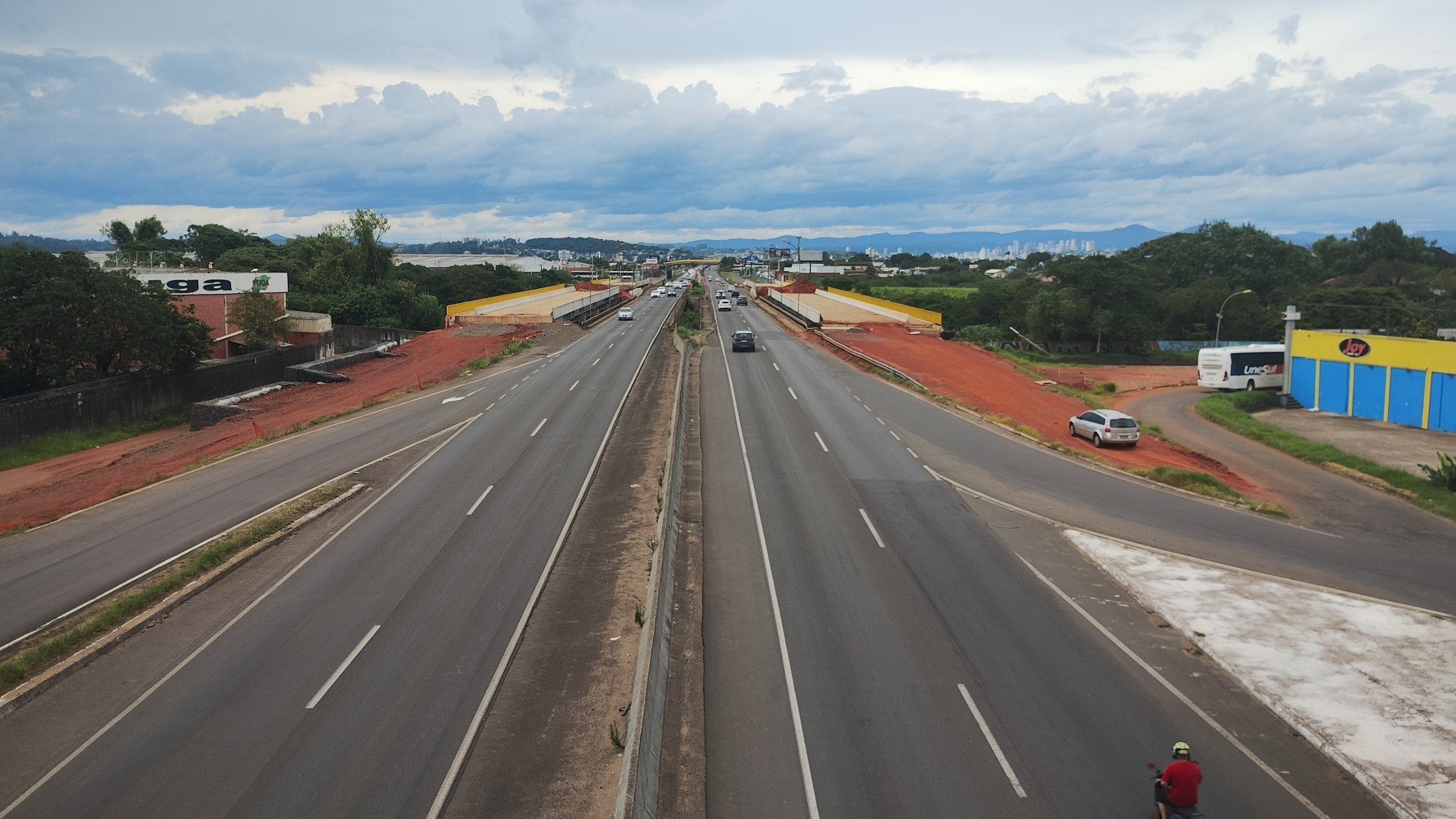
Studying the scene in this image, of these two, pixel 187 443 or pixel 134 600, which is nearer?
pixel 134 600

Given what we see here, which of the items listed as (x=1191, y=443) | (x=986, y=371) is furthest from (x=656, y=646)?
(x=986, y=371)

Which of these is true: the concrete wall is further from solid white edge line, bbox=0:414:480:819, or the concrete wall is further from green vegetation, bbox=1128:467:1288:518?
green vegetation, bbox=1128:467:1288:518

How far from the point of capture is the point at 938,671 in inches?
545

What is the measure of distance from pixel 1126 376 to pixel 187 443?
204ft

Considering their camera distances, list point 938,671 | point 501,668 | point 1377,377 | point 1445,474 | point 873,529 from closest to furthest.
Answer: point 938,671, point 501,668, point 873,529, point 1445,474, point 1377,377

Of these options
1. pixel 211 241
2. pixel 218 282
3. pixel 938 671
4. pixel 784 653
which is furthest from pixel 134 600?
pixel 211 241

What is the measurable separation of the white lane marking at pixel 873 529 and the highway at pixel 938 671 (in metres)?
0.08

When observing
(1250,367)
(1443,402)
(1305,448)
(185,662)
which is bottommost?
(185,662)

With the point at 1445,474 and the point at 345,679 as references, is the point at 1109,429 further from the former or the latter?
the point at 345,679

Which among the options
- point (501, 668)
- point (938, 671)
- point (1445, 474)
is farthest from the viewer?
point (1445, 474)

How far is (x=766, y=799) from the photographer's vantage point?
34.5ft

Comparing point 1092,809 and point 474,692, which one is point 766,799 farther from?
point 474,692

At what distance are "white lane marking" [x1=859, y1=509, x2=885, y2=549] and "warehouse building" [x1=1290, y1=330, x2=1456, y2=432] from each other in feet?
93.3

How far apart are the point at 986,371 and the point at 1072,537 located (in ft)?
124
